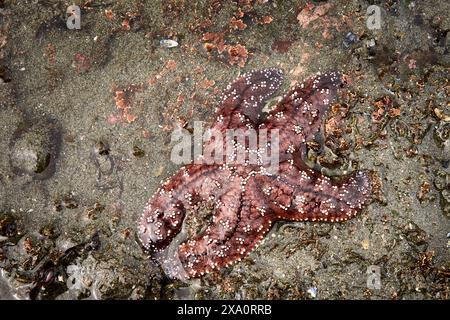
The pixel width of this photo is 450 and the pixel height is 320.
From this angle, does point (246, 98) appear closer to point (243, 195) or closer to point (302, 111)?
point (302, 111)

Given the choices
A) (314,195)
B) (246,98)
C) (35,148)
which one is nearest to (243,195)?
(314,195)

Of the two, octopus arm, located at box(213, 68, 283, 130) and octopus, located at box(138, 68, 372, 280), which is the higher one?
octopus arm, located at box(213, 68, 283, 130)

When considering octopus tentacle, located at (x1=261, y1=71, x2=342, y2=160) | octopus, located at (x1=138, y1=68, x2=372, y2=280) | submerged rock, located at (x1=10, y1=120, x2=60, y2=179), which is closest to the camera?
octopus, located at (x1=138, y1=68, x2=372, y2=280)

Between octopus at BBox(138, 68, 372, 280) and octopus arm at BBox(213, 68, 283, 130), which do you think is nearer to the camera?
octopus at BBox(138, 68, 372, 280)

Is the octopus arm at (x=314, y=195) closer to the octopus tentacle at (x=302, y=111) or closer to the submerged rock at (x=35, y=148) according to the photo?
the octopus tentacle at (x=302, y=111)

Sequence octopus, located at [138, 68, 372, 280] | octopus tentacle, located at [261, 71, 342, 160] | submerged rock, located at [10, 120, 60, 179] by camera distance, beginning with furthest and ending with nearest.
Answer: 1. submerged rock, located at [10, 120, 60, 179]
2. octopus tentacle, located at [261, 71, 342, 160]
3. octopus, located at [138, 68, 372, 280]

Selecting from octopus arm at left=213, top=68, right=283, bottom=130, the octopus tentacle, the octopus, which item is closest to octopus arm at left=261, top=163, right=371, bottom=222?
the octopus

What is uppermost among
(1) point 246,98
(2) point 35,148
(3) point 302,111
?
(1) point 246,98

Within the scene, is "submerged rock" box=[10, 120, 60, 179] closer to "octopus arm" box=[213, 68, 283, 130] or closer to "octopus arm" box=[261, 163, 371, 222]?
"octopus arm" box=[213, 68, 283, 130]

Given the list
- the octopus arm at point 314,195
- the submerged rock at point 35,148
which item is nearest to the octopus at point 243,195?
the octopus arm at point 314,195
